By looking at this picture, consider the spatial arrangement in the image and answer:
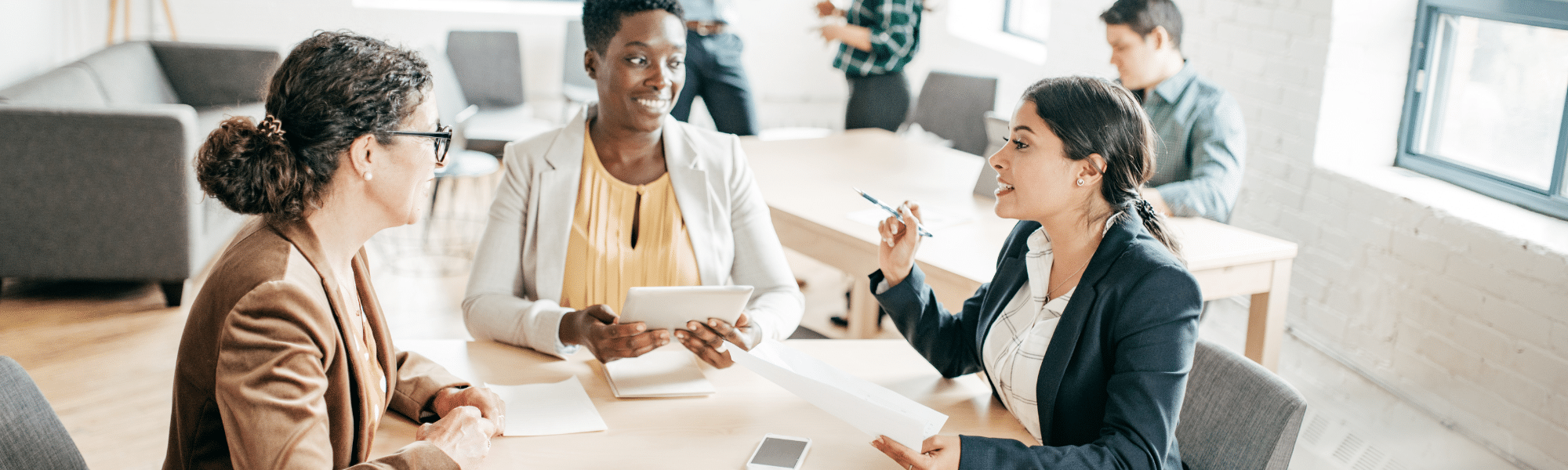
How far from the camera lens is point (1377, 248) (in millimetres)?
3078

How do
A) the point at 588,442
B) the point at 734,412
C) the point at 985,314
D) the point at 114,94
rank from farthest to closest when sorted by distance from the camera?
the point at 114,94, the point at 985,314, the point at 734,412, the point at 588,442

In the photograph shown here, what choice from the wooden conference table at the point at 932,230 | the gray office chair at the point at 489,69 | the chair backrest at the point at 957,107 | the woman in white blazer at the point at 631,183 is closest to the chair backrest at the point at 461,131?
the gray office chair at the point at 489,69

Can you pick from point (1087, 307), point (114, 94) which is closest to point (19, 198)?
point (114, 94)

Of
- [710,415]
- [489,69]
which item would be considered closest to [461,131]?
[489,69]

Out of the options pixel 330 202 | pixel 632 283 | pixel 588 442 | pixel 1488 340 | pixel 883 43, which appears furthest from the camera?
pixel 883 43

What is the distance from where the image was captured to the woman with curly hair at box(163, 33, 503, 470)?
1085mm

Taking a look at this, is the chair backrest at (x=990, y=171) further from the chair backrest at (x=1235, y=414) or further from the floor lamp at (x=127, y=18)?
the floor lamp at (x=127, y=18)

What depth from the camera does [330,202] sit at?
48.9 inches

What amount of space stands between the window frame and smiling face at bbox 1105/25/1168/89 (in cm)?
91

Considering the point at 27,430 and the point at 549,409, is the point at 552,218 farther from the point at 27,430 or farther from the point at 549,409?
the point at 27,430

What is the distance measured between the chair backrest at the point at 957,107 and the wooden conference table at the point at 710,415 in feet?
8.59

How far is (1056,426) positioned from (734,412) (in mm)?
452

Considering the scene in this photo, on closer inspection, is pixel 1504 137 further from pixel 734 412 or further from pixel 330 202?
pixel 330 202

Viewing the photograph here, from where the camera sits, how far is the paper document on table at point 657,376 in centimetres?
158
